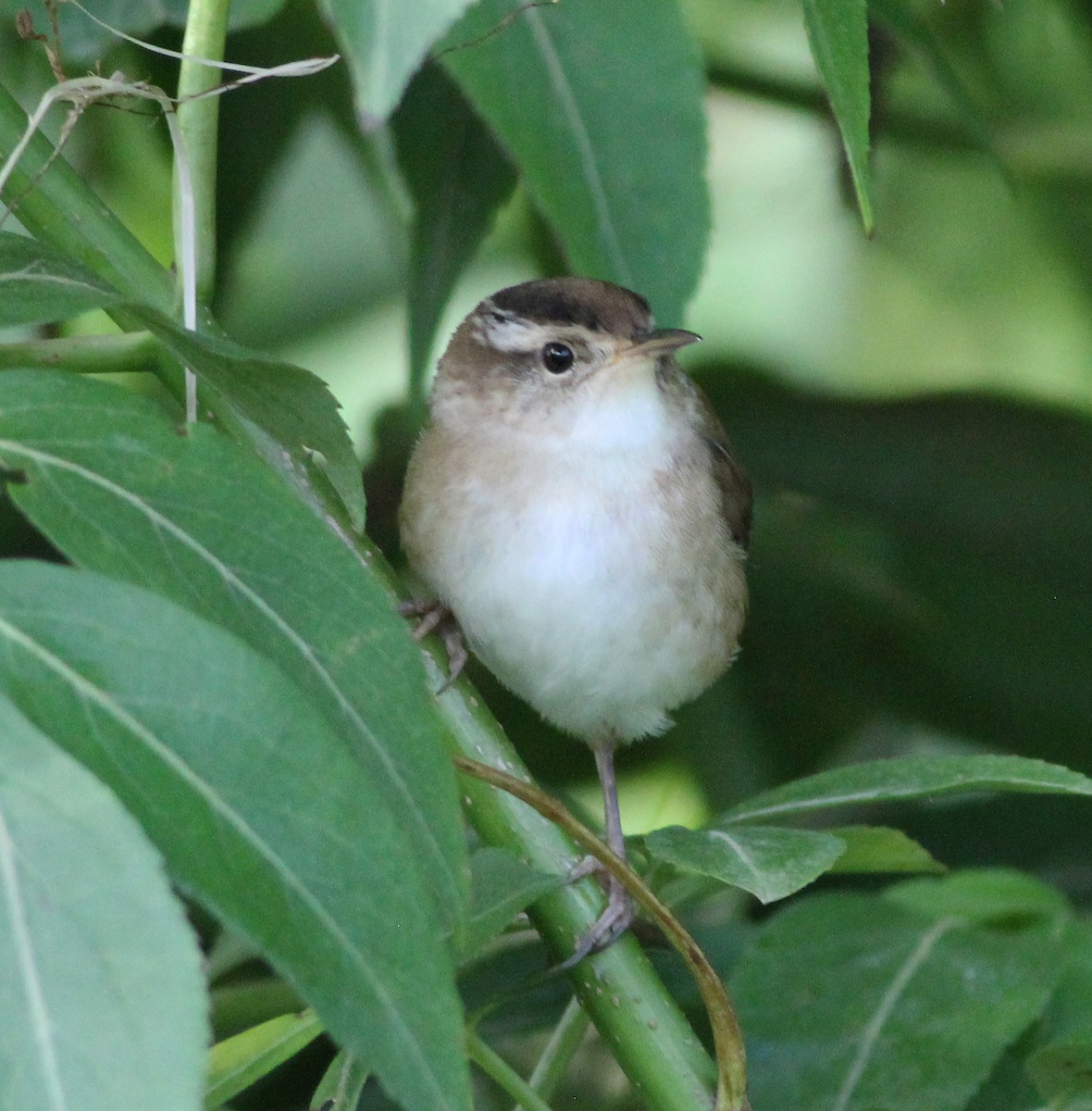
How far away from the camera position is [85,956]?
793mm

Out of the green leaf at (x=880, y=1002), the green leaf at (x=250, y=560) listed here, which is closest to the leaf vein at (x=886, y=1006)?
the green leaf at (x=880, y=1002)

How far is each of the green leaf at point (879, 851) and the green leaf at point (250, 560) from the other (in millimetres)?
827

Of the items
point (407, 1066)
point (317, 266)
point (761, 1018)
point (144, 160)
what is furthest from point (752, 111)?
point (407, 1066)

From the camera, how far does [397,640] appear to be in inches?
39.6

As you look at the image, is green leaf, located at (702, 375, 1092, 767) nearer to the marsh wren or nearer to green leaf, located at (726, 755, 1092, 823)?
the marsh wren

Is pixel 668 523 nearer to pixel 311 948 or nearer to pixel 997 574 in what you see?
pixel 997 574

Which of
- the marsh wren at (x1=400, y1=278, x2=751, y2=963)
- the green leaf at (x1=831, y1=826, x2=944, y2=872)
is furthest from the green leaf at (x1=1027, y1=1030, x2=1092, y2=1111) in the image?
the marsh wren at (x1=400, y1=278, x2=751, y2=963)

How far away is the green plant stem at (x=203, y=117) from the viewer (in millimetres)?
1396

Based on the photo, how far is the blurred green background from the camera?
2721 millimetres

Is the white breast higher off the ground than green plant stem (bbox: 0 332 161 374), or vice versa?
green plant stem (bbox: 0 332 161 374)

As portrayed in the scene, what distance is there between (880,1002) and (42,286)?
1331 millimetres

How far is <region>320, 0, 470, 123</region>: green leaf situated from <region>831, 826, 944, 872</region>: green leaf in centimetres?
112

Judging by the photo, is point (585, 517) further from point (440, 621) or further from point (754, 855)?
point (754, 855)

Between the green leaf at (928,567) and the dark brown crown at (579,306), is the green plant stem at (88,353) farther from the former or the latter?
the green leaf at (928,567)
